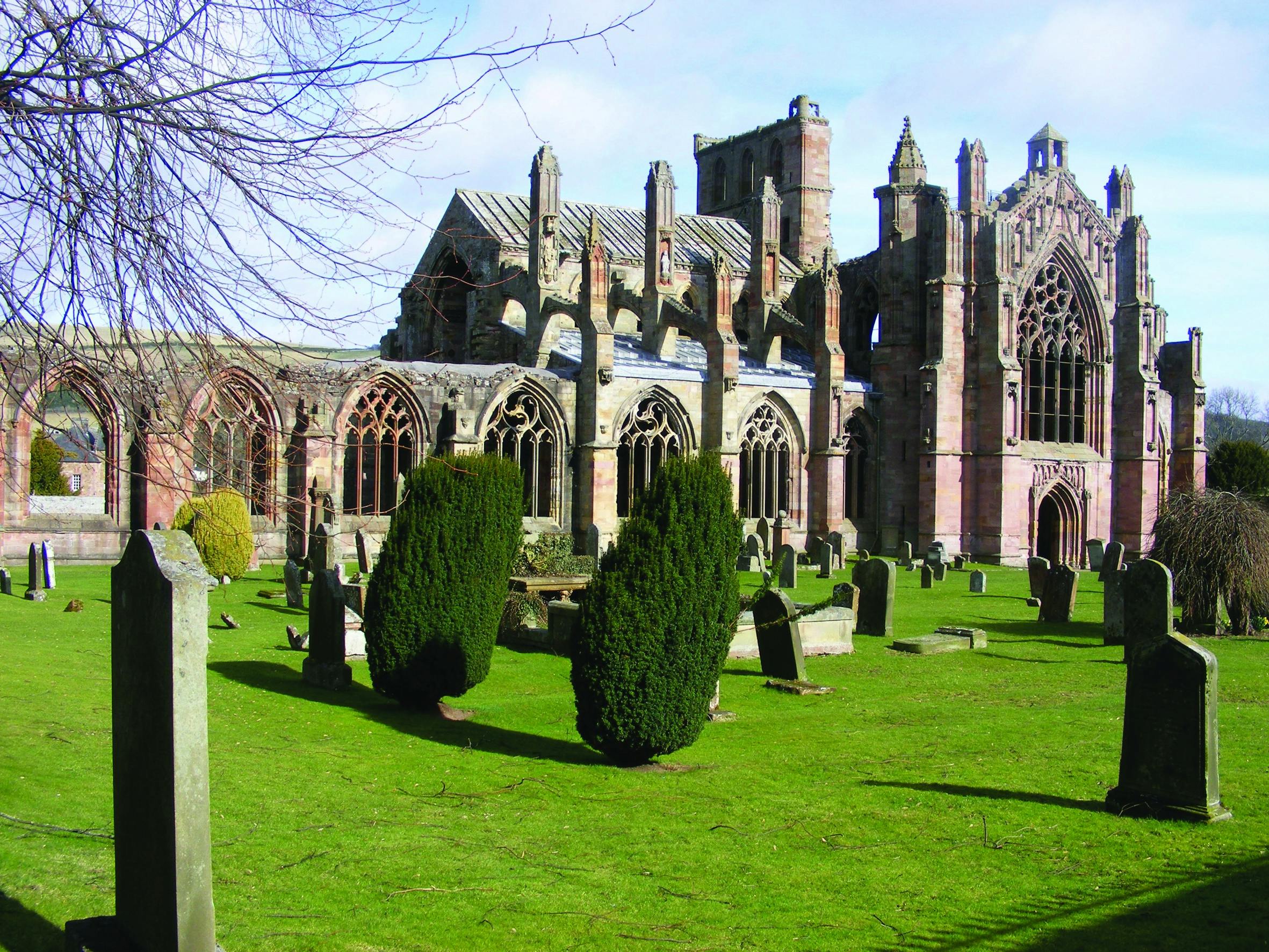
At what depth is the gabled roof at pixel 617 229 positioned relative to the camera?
36.4m

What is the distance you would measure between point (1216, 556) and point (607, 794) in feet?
38.0

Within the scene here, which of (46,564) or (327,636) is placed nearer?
(327,636)

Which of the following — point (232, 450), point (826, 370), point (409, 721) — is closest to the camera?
point (232, 450)

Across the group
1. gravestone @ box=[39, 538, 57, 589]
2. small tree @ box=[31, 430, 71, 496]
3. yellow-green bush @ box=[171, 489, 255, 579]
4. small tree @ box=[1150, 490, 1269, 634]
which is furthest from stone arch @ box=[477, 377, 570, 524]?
small tree @ box=[31, 430, 71, 496]

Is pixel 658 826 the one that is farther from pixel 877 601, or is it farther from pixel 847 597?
pixel 877 601

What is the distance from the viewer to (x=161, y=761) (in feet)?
15.5

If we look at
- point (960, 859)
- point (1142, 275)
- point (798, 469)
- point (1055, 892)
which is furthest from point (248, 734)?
point (1142, 275)

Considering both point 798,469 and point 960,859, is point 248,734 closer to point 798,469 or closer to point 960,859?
point 960,859

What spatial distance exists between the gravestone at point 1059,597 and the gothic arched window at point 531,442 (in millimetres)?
13612

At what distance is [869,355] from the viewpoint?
38375mm

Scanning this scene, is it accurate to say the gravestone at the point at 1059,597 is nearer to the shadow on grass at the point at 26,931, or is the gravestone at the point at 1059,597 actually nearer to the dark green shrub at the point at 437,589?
the dark green shrub at the point at 437,589

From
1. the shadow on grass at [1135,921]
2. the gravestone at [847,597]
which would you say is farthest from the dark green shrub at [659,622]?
the gravestone at [847,597]

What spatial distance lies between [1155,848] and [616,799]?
3574 millimetres

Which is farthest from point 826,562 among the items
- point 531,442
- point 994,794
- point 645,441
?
point 994,794
